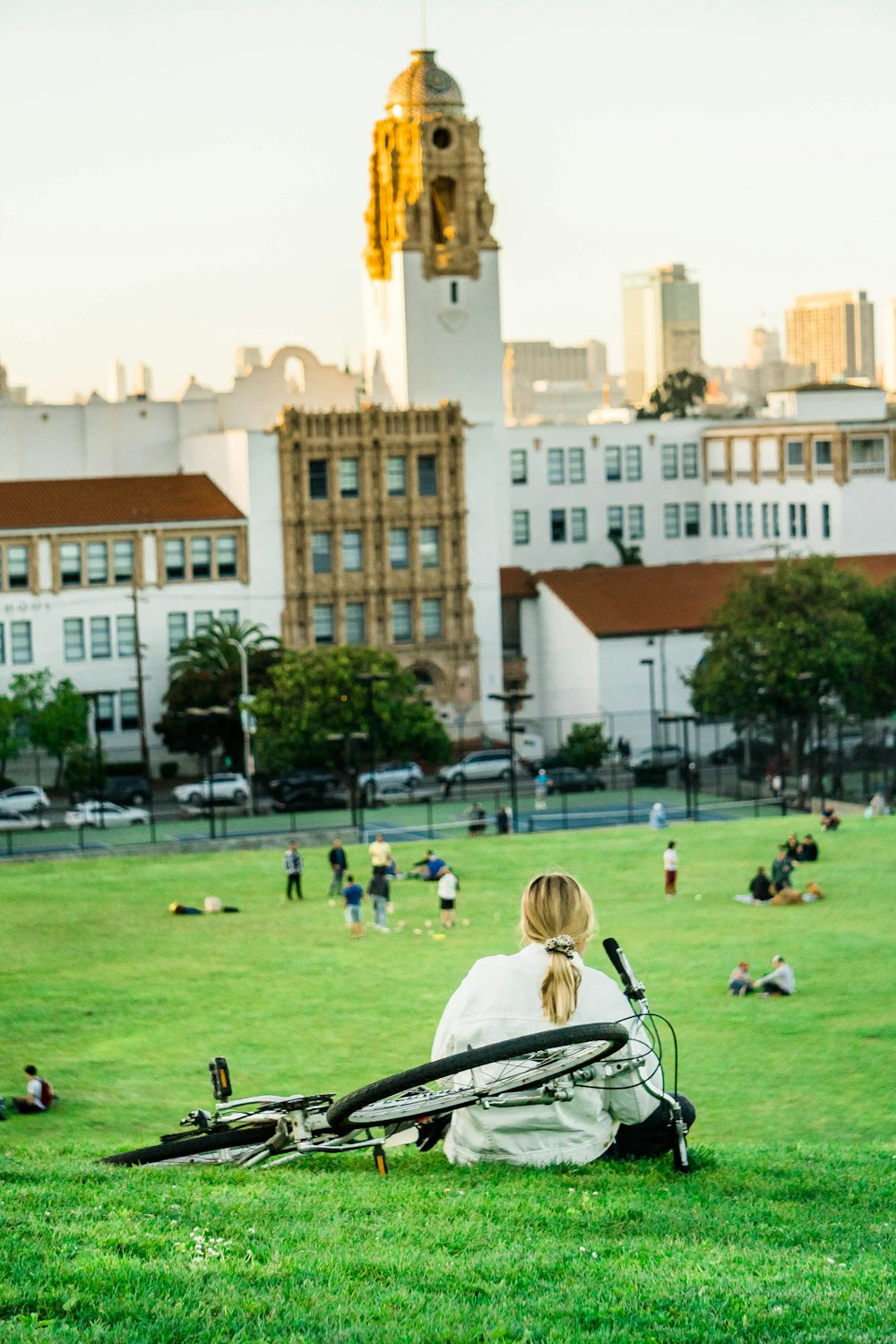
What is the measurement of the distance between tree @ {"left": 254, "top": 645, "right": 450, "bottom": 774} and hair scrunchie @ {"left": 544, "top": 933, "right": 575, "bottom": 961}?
200ft

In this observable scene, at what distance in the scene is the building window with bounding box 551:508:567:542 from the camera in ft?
375

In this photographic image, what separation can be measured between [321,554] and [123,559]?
10.3 metres

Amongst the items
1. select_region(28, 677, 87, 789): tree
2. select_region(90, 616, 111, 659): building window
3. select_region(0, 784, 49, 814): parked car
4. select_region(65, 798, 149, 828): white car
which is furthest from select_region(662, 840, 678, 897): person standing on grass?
select_region(90, 616, 111, 659): building window

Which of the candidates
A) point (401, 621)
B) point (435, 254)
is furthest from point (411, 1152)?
point (435, 254)

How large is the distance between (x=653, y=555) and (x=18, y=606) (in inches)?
1720

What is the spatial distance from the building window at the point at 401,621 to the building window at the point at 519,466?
837 inches

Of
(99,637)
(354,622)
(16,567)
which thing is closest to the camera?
(16,567)

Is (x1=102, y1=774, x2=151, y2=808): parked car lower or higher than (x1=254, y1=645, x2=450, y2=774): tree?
lower

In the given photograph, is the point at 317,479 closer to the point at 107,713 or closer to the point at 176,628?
the point at 176,628

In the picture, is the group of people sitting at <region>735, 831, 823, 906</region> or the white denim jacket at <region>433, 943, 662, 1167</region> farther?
the group of people sitting at <region>735, 831, 823, 906</region>

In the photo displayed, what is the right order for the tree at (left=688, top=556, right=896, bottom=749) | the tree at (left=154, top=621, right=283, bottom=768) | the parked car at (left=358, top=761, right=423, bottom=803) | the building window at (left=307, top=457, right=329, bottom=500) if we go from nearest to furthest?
the tree at (left=688, top=556, right=896, bottom=749) < the parked car at (left=358, top=761, right=423, bottom=803) < the tree at (left=154, top=621, right=283, bottom=768) < the building window at (left=307, top=457, right=329, bottom=500)

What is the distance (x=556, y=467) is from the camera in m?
115

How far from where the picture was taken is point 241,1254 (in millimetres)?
8766

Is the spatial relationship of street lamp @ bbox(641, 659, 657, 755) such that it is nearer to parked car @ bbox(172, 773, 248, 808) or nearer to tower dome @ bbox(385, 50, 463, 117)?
parked car @ bbox(172, 773, 248, 808)
